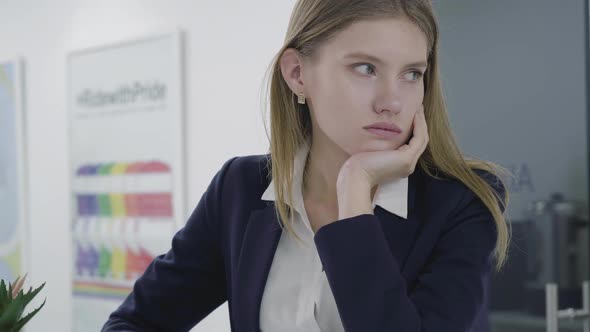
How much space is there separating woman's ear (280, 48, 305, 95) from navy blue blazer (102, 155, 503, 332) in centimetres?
21

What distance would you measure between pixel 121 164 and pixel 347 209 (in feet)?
7.58

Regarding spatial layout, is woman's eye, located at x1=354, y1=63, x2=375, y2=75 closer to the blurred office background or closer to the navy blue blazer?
the navy blue blazer

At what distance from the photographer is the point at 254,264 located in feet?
4.38

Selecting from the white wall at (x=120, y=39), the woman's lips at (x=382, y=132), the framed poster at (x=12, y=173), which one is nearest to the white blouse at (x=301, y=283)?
the woman's lips at (x=382, y=132)

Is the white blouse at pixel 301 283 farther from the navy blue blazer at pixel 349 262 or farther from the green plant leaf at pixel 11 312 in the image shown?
the green plant leaf at pixel 11 312

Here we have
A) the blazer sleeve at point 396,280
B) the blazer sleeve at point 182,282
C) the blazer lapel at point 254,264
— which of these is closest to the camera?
the blazer sleeve at point 396,280

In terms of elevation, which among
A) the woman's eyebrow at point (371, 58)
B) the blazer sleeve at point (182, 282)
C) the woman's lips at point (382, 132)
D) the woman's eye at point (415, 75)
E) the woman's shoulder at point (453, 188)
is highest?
the woman's eyebrow at point (371, 58)

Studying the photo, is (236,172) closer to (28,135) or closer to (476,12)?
(476,12)

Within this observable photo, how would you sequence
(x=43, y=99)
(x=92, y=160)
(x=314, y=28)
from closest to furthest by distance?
1. (x=314, y=28)
2. (x=92, y=160)
3. (x=43, y=99)

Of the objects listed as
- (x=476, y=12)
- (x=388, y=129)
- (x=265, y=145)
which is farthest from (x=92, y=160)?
(x=388, y=129)

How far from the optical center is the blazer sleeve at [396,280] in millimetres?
1092

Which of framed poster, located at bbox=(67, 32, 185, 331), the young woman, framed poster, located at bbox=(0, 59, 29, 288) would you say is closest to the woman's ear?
the young woman

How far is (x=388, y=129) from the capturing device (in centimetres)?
122

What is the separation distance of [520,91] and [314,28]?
1.22m
